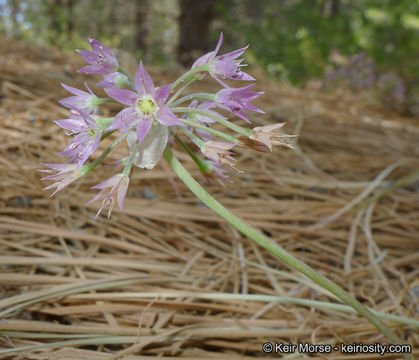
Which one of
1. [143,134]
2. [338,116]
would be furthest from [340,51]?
[143,134]

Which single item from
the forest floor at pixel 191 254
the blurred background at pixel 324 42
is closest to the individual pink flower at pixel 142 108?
the forest floor at pixel 191 254

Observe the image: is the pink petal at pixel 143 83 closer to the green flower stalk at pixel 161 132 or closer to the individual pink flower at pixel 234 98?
the green flower stalk at pixel 161 132

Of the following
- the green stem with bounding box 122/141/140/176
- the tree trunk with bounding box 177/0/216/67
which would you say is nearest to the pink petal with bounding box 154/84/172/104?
the green stem with bounding box 122/141/140/176

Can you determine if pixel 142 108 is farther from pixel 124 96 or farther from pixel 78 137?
pixel 78 137

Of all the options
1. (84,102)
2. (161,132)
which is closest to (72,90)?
(84,102)

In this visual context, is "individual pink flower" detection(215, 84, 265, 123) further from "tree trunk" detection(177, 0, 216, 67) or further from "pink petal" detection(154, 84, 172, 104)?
"tree trunk" detection(177, 0, 216, 67)

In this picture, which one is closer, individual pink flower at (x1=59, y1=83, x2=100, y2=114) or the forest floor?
individual pink flower at (x1=59, y1=83, x2=100, y2=114)

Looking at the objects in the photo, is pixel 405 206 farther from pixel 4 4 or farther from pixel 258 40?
pixel 4 4
